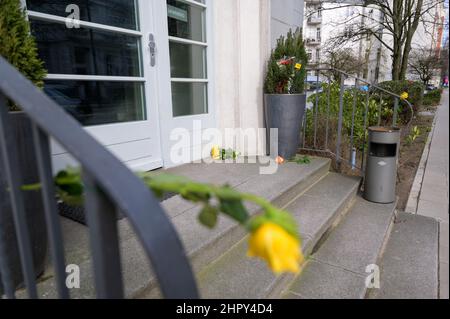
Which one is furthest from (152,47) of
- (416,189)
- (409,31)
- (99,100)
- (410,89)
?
(409,31)

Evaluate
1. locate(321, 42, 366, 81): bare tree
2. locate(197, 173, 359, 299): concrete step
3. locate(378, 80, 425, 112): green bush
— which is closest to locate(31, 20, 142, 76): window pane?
locate(197, 173, 359, 299): concrete step

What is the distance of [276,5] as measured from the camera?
3963 mm

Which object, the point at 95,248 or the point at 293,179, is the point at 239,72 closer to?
the point at 293,179

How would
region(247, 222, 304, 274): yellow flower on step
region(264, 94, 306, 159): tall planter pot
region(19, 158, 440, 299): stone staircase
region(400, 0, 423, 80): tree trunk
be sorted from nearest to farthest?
region(247, 222, 304, 274): yellow flower on step
region(19, 158, 440, 299): stone staircase
region(264, 94, 306, 159): tall planter pot
region(400, 0, 423, 80): tree trunk

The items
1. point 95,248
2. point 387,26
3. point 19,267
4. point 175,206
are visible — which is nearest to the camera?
point 95,248

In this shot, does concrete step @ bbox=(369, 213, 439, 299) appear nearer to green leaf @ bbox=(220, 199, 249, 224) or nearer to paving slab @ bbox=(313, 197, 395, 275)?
paving slab @ bbox=(313, 197, 395, 275)

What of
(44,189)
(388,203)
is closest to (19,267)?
(44,189)

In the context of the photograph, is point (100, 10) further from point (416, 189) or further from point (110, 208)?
point (416, 189)

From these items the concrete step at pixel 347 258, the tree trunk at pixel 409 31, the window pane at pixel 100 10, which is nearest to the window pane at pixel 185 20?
the window pane at pixel 100 10

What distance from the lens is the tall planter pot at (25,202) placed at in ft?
4.35

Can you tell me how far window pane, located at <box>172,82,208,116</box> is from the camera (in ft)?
11.0

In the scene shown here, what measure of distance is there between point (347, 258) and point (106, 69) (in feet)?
8.01

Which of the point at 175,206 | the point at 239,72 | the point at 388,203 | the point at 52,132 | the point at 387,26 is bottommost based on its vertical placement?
the point at 388,203

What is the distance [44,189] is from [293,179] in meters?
2.48
